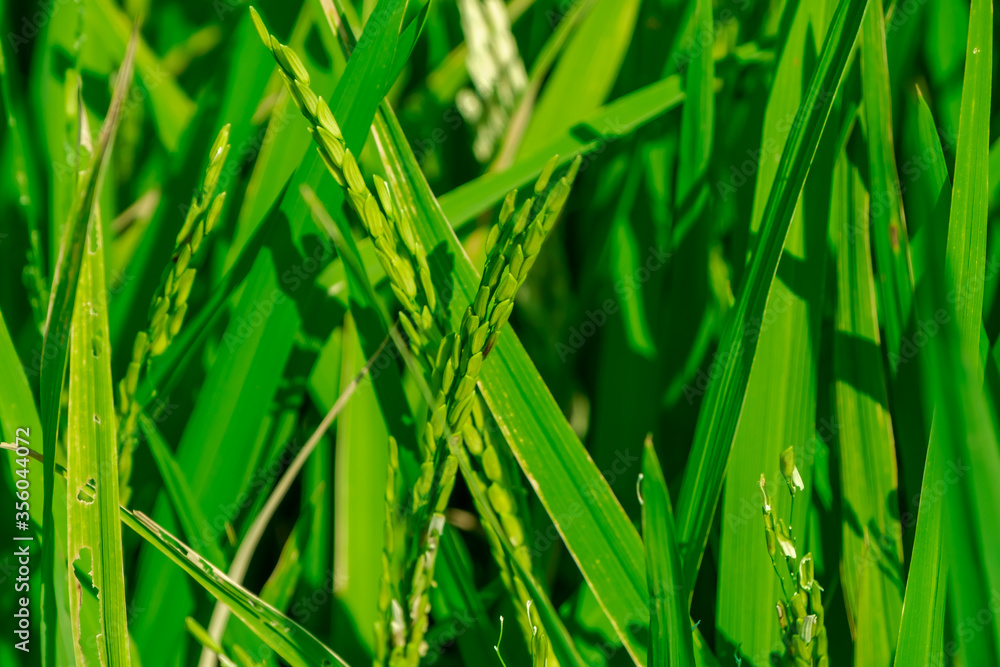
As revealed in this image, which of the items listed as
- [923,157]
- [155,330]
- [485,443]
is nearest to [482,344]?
[485,443]

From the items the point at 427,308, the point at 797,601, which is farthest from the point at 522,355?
the point at 797,601

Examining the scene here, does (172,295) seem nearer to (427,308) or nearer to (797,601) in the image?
(427,308)

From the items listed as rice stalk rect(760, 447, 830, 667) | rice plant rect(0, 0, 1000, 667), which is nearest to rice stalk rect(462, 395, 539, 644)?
rice plant rect(0, 0, 1000, 667)

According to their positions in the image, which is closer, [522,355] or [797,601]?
[797,601]

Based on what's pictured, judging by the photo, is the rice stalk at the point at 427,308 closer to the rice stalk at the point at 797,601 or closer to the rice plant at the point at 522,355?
the rice plant at the point at 522,355

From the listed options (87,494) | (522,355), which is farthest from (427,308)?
(87,494)

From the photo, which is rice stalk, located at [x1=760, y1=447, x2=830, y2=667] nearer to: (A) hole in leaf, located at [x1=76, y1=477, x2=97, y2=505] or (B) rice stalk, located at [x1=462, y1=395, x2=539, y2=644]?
(B) rice stalk, located at [x1=462, y1=395, x2=539, y2=644]

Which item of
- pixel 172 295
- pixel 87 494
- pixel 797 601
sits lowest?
pixel 797 601

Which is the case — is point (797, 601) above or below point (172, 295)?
below

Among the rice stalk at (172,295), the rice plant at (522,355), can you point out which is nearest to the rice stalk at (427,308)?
the rice plant at (522,355)
